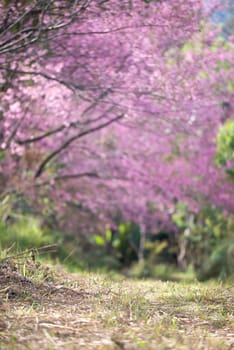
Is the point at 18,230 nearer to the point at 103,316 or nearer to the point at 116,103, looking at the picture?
the point at 116,103

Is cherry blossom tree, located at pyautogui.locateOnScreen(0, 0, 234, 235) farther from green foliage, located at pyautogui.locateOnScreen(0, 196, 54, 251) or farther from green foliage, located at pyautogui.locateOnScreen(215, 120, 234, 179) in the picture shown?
green foliage, located at pyautogui.locateOnScreen(215, 120, 234, 179)

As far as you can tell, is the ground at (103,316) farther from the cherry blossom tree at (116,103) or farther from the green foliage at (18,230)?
the green foliage at (18,230)

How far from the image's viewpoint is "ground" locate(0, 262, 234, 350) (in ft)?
10.4

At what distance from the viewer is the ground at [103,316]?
3.18 meters

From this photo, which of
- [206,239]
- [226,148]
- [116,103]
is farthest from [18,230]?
[206,239]

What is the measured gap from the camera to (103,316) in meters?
3.74

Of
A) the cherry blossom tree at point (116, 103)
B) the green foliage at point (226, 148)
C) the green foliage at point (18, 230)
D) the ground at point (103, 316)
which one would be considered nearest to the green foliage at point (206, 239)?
the cherry blossom tree at point (116, 103)

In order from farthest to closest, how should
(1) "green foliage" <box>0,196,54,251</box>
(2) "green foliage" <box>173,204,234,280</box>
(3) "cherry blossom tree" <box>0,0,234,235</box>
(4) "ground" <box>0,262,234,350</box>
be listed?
(2) "green foliage" <box>173,204,234,280</box> → (1) "green foliage" <box>0,196,54,251</box> → (3) "cherry blossom tree" <box>0,0,234,235</box> → (4) "ground" <box>0,262,234,350</box>

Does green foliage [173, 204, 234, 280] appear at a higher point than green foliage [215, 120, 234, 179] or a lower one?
lower

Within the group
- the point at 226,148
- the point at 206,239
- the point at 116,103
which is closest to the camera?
the point at 116,103

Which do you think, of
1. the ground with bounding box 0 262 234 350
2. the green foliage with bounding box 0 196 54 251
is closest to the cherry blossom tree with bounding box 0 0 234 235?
the green foliage with bounding box 0 196 54 251

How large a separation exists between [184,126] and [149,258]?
8.01 metres

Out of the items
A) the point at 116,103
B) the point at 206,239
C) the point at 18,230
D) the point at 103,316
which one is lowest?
the point at 206,239

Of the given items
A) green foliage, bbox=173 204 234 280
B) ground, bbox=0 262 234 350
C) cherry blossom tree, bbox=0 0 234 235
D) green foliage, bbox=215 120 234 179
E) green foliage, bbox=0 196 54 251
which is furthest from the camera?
green foliage, bbox=173 204 234 280
